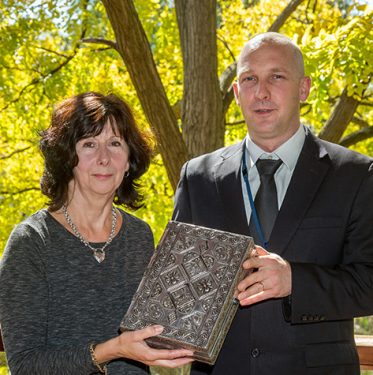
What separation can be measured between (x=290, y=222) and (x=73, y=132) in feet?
2.42

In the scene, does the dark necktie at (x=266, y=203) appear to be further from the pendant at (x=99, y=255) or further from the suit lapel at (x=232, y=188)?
the pendant at (x=99, y=255)

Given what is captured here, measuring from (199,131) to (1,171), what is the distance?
684cm

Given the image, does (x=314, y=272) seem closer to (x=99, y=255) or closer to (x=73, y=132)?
(x=99, y=255)

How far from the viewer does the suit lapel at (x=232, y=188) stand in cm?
249

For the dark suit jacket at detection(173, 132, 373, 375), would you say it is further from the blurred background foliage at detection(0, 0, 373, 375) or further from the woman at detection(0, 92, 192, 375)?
the blurred background foliage at detection(0, 0, 373, 375)

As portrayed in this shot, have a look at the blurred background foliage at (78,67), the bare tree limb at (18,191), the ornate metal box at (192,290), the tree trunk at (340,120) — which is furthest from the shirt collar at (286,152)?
the bare tree limb at (18,191)

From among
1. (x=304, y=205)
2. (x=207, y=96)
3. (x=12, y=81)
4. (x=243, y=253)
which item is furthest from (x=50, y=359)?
(x=12, y=81)

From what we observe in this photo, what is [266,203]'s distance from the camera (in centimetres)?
249

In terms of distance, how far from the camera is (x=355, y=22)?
528cm

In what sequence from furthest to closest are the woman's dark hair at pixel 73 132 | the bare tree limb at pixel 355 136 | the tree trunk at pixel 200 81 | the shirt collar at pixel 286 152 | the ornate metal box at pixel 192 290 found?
1. the bare tree limb at pixel 355 136
2. the tree trunk at pixel 200 81
3. the shirt collar at pixel 286 152
4. the woman's dark hair at pixel 73 132
5. the ornate metal box at pixel 192 290

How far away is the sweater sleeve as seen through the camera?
2094mm

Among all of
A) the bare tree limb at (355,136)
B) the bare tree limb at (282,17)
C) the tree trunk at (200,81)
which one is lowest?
the bare tree limb at (355,136)

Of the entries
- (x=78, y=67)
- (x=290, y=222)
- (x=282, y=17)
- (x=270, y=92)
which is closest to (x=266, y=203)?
(x=290, y=222)

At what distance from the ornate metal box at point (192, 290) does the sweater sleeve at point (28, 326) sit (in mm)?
233
